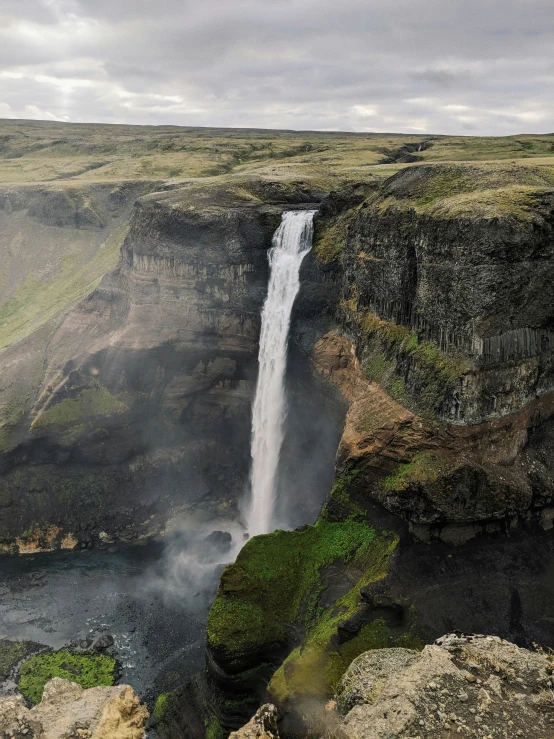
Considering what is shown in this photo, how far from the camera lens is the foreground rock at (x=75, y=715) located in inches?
755

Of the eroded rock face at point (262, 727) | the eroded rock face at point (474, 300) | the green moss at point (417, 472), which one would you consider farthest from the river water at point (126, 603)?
the eroded rock face at point (474, 300)

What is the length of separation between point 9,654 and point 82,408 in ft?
69.4

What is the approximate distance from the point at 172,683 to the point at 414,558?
52.0 feet

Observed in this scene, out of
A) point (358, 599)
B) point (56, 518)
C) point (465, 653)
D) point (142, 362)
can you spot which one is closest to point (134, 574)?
point (56, 518)

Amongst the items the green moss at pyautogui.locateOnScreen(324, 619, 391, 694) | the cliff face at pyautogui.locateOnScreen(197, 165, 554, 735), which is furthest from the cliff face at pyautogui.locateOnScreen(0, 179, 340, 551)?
the green moss at pyautogui.locateOnScreen(324, 619, 391, 694)

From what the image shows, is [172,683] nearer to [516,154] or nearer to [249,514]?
[249,514]

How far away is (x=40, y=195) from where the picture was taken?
87.4m

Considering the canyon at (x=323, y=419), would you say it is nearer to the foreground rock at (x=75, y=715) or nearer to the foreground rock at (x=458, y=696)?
the foreground rock at (x=458, y=696)

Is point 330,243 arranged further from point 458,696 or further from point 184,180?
point 184,180

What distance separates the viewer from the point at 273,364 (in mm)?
43406

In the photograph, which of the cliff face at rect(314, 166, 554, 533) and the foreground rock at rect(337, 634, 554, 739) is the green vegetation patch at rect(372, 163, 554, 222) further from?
the foreground rock at rect(337, 634, 554, 739)

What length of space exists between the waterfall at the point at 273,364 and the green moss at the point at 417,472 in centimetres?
1659

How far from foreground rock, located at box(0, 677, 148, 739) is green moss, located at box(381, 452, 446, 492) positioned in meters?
14.1

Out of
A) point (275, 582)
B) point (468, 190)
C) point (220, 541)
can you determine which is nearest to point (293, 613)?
point (275, 582)
